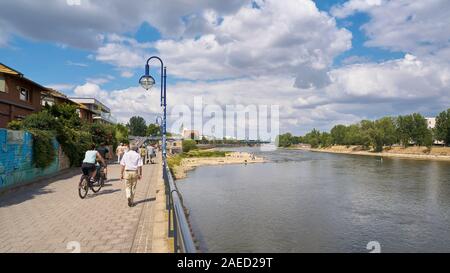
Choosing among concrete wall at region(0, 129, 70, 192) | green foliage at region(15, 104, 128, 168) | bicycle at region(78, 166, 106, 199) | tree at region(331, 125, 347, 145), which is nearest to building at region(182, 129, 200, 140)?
tree at region(331, 125, 347, 145)

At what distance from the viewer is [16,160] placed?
46.2 ft

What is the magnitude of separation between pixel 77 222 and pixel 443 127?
10546 cm

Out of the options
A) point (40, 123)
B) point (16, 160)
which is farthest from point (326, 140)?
point (16, 160)

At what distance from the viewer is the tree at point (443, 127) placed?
9162 centimetres

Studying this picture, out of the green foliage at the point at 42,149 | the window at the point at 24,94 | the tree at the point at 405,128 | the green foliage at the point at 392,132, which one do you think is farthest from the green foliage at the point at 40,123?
the tree at the point at 405,128

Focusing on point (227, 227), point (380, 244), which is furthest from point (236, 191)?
point (380, 244)

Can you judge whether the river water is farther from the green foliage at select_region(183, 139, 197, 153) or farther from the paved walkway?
the green foliage at select_region(183, 139, 197, 153)

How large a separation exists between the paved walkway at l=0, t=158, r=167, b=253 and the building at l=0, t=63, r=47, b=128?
1595 centimetres

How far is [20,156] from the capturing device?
14602 mm

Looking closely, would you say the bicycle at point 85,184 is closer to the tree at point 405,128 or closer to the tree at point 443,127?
the tree at point 443,127

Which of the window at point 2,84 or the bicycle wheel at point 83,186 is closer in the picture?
the bicycle wheel at point 83,186

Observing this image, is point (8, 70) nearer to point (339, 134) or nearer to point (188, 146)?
point (188, 146)
